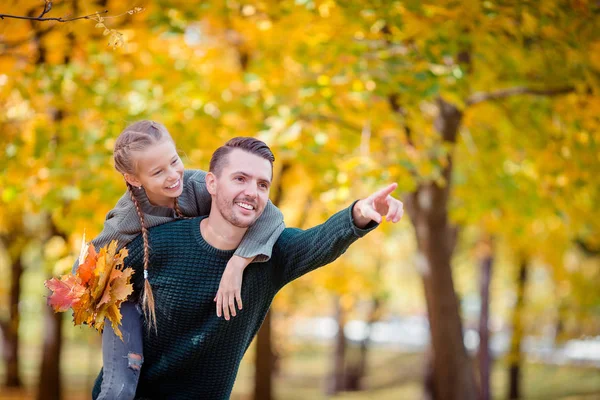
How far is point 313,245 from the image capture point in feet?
9.82

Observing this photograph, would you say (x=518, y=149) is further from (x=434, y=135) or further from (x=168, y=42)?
(x=168, y=42)

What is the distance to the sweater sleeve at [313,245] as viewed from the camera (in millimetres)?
2811

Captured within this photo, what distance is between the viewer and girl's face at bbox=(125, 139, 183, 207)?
2.96 m

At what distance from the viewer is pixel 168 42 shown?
34.3 ft

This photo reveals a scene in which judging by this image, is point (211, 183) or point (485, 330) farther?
point (485, 330)

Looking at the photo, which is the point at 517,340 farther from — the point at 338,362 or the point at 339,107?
the point at 339,107

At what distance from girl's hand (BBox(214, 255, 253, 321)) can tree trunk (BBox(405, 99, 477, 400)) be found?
19.3 feet

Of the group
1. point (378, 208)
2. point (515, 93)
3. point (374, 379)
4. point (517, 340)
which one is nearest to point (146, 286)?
point (378, 208)

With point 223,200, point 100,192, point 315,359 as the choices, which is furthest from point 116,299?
point 315,359

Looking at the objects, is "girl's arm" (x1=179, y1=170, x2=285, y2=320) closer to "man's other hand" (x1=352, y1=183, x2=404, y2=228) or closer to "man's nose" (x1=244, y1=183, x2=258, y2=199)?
"man's nose" (x1=244, y1=183, x2=258, y2=199)

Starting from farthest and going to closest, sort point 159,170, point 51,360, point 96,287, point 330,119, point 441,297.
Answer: point 51,360 → point 441,297 → point 330,119 → point 159,170 → point 96,287

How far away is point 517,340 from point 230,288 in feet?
43.4

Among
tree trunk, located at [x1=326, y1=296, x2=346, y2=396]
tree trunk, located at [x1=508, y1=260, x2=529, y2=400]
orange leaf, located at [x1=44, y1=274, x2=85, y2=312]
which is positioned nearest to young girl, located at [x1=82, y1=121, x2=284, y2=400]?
orange leaf, located at [x1=44, y1=274, x2=85, y2=312]

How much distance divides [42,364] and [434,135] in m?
7.84
